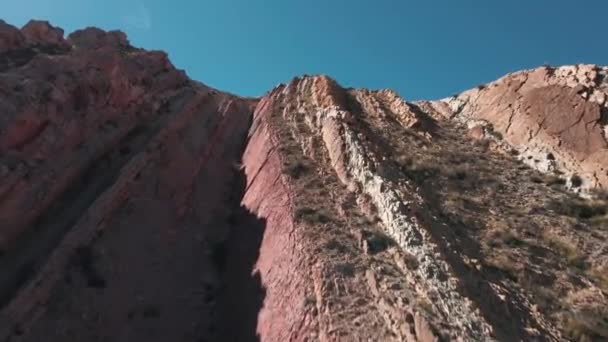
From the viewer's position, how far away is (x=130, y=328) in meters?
17.8

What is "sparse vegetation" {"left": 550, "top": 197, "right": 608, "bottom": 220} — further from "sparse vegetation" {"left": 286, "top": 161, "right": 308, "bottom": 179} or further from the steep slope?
"sparse vegetation" {"left": 286, "top": 161, "right": 308, "bottom": 179}

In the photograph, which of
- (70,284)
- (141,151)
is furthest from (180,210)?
(70,284)

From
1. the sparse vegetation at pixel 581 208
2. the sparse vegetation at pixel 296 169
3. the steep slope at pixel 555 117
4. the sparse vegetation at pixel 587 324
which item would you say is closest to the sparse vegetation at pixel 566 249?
the sparse vegetation at pixel 581 208

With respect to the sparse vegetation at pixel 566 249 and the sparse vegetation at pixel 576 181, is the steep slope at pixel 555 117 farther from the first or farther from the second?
the sparse vegetation at pixel 566 249

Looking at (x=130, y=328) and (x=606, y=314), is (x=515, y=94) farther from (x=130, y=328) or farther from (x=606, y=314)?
(x=130, y=328)

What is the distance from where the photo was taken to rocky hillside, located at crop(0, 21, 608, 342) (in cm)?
1440

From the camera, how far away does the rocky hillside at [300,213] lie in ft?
47.2

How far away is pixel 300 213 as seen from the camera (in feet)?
61.4

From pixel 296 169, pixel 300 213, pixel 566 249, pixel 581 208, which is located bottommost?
pixel 566 249

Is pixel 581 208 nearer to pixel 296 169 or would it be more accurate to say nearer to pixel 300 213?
pixel 300 213

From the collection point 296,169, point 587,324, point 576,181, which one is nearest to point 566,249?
point 587,324

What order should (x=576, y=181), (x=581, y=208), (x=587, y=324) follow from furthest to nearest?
(x=576, y=181), (x=581, y=208), (x=587, y=324)

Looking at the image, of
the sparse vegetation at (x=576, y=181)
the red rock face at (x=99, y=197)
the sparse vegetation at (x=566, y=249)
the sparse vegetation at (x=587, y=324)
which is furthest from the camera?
the sparse vegetation at (x=576, y=181)

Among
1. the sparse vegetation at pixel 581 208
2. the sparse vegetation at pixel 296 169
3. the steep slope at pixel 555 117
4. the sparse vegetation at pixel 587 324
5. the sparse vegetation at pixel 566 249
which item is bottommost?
the sparse vegetation at pixel 587 324
